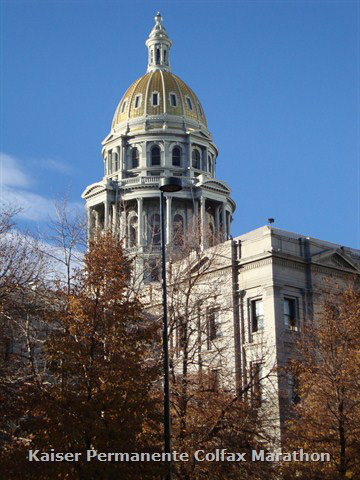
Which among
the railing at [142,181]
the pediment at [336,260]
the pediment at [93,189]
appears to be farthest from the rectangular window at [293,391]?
the pediment at [93,189]

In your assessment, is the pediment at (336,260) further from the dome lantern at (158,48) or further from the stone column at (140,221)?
the dome lantern at (158,48)

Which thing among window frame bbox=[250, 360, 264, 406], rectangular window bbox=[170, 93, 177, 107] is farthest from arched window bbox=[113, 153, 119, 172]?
window frame bbox=[250, 360, 264, 406]

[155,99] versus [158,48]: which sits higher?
[158,48]

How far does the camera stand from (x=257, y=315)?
51719 mm

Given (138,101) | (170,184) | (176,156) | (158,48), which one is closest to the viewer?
(170,184)

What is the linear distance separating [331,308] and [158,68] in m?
74.0

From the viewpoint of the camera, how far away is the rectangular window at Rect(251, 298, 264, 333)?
51184 mm

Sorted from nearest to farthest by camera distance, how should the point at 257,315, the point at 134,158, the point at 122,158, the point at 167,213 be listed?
1. the point at 257,315
2. the point at 167,213
3. the point at 122,158
4. the point at 134,158

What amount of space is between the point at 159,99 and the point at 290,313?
168 feet

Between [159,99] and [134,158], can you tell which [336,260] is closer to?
[134,158]

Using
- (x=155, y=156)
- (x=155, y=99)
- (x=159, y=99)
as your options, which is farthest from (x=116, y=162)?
(x=159, y=99)

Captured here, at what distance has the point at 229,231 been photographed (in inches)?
3794

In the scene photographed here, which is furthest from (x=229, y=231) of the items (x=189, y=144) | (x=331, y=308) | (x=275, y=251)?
(x=331, y=308)

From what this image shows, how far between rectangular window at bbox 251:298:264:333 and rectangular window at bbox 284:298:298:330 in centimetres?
154
